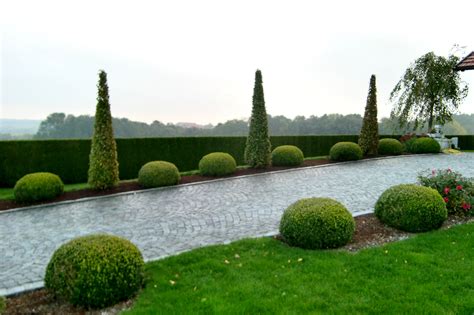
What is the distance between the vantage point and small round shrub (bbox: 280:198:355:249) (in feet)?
17.4

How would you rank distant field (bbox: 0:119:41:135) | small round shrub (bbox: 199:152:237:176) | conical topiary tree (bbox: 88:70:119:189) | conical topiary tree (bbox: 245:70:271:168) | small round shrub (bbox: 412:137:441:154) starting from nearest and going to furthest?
conical topiary tree (bbox: 88:70:119:189)
small round shrub (bbox: 199:152:237:176)
distant field (bbox: 0:119:41:135)
conical topiary tree (bbox: 245:70:271:168)
small round shrub (bbox: 412:137:441:154)

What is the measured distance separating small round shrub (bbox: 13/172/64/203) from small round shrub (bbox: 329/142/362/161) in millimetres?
12267

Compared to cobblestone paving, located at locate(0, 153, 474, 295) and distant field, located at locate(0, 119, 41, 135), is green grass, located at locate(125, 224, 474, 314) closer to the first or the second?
cobblestone paving, located at locate(0, 153, 474, 295)

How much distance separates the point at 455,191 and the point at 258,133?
331 inches

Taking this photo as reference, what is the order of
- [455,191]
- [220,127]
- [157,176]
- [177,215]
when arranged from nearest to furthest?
[455,191] < [177,215] < [157,176] < [220,127]

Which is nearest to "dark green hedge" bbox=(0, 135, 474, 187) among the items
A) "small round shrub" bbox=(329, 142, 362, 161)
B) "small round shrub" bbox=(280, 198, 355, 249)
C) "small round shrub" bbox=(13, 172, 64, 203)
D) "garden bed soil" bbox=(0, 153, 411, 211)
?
"garden bed soil" bbox=(0, 153, 411, 211)

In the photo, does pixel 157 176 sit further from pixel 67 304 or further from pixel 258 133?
pixel 67 304

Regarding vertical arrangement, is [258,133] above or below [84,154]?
above

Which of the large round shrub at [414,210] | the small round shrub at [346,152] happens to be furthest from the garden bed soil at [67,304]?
the small round shrub at [346,152]

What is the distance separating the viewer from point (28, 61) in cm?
1016

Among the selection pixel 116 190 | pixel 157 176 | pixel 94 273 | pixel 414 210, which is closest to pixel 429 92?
pixel 157 176

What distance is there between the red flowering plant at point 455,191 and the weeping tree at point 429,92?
1937cm

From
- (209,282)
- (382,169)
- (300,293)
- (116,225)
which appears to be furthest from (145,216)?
(382,169)

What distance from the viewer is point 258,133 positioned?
14.5 m
